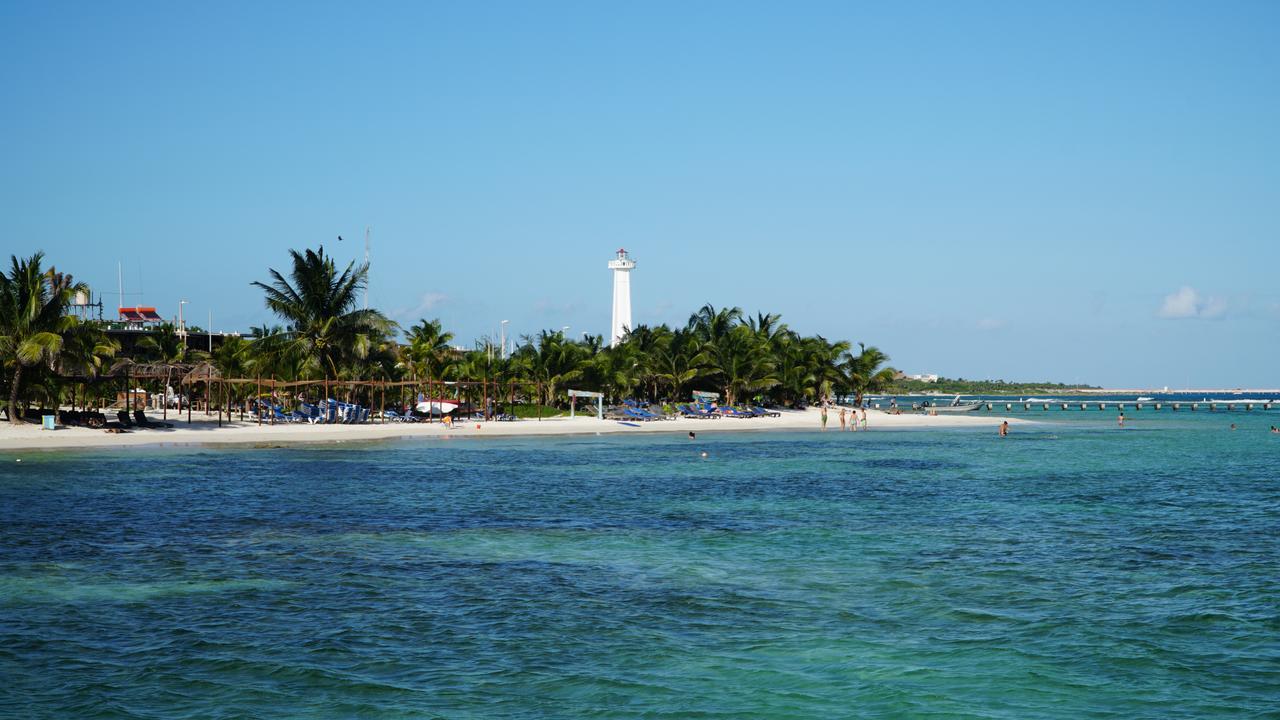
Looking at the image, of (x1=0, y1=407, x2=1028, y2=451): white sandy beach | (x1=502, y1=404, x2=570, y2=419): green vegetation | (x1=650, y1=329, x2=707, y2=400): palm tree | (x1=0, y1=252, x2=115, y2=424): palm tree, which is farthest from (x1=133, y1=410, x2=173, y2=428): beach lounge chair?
(x1=650, y1=329, x2=707, y2=400): palm tree

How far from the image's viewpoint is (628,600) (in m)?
13.7

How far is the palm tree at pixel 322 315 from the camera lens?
5184 cm

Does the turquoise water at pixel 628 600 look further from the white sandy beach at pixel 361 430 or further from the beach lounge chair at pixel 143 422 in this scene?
the beach lounge chair at pixel 143 422

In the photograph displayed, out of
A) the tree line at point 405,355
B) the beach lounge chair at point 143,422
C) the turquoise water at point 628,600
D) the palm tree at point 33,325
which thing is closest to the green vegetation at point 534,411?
the tree line at point 405,355

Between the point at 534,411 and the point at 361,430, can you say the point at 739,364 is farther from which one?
the point at 361,430

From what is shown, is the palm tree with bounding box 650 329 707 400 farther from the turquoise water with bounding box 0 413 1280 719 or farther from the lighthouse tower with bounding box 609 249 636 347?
the turquoise water with bounding box 0 413 1280 719

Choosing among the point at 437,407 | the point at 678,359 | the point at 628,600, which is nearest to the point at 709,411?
the point at 678,359

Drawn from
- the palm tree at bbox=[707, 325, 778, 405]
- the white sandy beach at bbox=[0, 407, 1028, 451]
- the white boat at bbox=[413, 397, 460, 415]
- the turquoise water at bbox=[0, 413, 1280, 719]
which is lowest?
the turquoise water at bbox=[0, 413, 1280, 719]

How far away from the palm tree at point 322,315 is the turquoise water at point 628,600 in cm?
2374

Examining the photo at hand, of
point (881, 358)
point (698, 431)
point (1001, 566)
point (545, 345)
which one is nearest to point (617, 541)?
point (1001, 566)

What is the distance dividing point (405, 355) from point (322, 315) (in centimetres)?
1138

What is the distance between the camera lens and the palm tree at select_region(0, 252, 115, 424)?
3944cm

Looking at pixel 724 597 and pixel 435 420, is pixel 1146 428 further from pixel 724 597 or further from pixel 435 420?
pixel 724 597

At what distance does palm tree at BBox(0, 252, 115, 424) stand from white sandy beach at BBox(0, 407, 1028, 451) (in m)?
2.69
